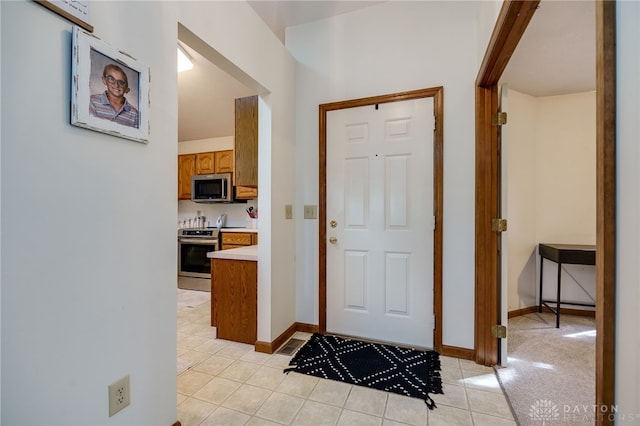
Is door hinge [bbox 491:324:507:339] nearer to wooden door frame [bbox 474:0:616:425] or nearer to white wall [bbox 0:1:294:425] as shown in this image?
wooden door frame [bbox 474:0:616:425]

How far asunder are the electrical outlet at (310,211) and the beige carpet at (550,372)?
1.76 m

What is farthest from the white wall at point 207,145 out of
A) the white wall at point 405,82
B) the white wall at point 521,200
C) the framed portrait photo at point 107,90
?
the white wall at point 521,200

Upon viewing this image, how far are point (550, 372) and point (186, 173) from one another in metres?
5.23

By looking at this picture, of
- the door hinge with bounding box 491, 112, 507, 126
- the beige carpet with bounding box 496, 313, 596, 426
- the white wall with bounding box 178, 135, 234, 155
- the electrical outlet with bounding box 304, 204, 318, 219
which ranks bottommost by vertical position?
the beige carpet with bounding box 496, 313, 596, 426

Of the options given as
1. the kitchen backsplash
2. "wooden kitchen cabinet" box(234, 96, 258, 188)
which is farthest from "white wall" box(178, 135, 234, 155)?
"wooden kitchen cabinet" box(234, 96, 258, 188)

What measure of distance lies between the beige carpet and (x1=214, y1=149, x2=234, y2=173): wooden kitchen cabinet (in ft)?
13.9

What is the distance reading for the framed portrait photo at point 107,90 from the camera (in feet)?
3.07

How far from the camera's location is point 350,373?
6.07ft

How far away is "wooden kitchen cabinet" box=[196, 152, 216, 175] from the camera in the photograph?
4.69 metres

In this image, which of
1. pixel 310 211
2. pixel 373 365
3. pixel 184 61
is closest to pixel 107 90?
pixel 310 211

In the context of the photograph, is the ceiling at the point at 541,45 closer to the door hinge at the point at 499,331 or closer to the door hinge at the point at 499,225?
the door hinge at the point at 499,225

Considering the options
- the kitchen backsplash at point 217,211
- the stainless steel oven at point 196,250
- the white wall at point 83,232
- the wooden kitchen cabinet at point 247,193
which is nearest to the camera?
the white wall at point 83,232

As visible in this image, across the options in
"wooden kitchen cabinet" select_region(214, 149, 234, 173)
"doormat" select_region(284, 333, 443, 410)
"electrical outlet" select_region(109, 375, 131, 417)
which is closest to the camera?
"electrical outlet" select_region(109, 375, 131, 417)

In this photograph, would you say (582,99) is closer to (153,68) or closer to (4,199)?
(153,68)
